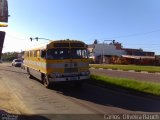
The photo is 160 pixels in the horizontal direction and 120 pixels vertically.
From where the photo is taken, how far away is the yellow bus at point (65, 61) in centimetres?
→ 2095

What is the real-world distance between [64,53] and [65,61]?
61 cm

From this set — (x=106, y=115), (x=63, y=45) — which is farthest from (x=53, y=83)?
(x=106, y=115)

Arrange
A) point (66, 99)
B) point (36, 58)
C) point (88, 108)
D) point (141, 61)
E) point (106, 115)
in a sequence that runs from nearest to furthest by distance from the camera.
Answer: point (106, 115) → point (88, 108) → point (66, 99) → point (36, 58) → point (141, 61)

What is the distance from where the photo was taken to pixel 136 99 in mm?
16344

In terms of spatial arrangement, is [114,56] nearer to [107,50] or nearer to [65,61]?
[107,50]

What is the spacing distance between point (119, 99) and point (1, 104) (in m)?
5.19

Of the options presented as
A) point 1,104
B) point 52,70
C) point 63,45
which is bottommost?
point 1,104

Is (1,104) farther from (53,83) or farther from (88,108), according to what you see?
(53,83)

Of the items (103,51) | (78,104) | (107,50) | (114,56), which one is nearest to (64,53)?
(78,104)

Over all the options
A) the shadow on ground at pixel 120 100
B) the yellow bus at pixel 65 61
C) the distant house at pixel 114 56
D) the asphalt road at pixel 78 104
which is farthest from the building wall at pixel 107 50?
the asphalt road at pixel 78 104

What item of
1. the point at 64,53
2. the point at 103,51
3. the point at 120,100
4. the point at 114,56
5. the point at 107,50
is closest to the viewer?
the point at 120,100

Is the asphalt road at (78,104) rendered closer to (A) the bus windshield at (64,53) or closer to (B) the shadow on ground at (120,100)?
(B) the shadow on ground at (120,100)

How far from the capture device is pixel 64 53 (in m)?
21.5

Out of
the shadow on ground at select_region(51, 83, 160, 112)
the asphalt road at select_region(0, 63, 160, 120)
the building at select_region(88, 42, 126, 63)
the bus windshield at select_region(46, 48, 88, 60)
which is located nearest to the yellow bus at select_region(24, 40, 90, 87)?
the bus windshield at select_region(46, 48, 88, 60)
